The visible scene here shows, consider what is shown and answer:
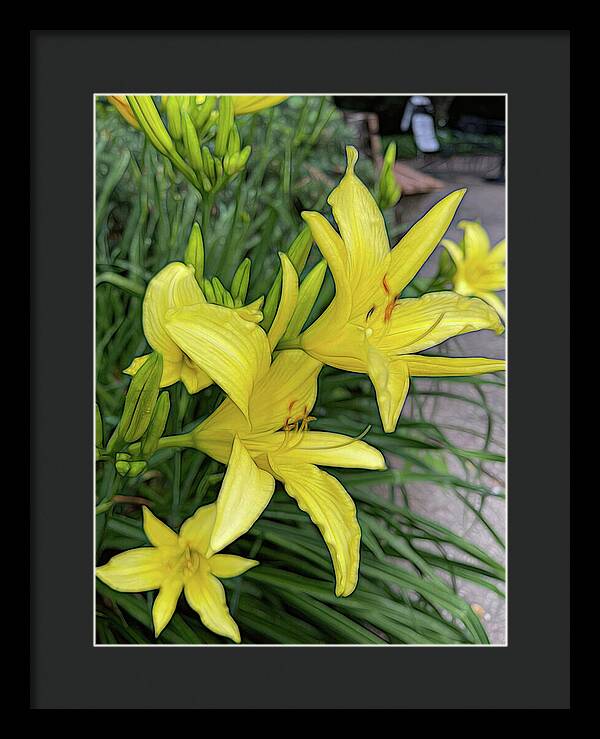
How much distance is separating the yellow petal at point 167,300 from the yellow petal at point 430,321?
162 mm

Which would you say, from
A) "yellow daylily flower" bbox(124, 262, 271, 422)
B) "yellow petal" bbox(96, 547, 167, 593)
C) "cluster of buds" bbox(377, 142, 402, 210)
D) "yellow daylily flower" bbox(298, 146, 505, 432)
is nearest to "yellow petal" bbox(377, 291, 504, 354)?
"yellow daylily flower" bbox(298, 146, 505, 432)

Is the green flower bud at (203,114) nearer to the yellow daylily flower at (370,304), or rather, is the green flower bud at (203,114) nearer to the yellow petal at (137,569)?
the yellow daylily flower at (370,304)

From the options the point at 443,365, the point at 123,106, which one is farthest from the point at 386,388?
the point at 123,106

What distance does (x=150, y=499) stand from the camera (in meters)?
0.72

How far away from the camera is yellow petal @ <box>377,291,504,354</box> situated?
558 mm

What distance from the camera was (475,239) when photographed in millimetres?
738

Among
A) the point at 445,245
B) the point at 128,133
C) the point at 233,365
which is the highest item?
the point at 128,133

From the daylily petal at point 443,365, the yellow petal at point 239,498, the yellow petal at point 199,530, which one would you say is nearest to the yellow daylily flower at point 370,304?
the daylily petal at point 443,365

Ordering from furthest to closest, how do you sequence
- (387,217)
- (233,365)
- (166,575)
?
(387,217) → (166,575) → (233,365)

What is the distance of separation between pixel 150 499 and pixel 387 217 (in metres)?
0.40

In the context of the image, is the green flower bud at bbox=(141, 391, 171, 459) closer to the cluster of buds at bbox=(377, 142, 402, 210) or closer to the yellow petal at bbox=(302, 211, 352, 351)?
the yellow petal at bbox=(302, 211, 352, 351)
